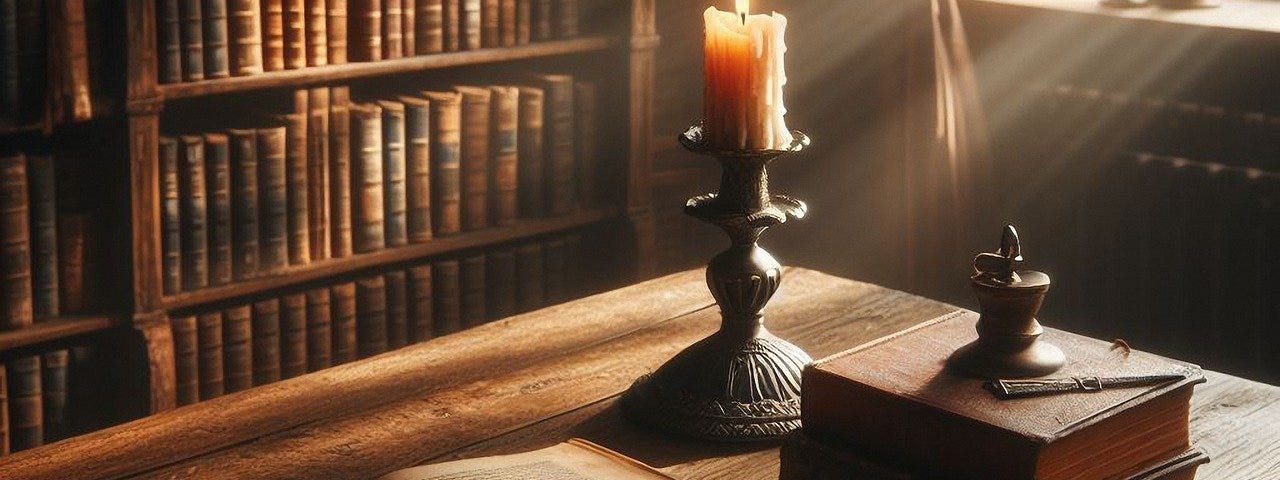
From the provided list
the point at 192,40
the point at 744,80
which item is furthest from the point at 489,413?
the point at 192,40

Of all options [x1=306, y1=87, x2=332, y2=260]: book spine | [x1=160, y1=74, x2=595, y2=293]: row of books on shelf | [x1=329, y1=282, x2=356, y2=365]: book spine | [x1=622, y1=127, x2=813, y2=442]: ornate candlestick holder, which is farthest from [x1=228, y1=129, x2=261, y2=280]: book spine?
[x1=622, y1=127, x2=813, y2=442]: ornate candlestick holder

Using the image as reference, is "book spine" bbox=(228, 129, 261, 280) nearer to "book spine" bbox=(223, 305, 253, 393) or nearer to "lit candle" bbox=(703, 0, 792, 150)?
"book spine" bbox=(223, 305, 253, 393)

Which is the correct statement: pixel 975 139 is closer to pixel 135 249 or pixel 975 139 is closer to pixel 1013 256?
pixel 135 249

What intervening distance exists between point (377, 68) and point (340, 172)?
21cm

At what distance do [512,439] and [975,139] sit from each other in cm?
183

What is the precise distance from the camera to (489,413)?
4.47ft

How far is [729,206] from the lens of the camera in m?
1.24

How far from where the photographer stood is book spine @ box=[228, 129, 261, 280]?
2568 mm

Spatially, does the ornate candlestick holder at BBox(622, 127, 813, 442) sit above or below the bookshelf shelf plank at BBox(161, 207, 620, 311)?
above

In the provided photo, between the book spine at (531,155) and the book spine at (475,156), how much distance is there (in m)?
0.08

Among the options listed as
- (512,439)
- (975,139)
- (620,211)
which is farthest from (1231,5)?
(512,439)

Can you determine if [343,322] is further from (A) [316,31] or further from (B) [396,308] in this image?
(A) [316,31]

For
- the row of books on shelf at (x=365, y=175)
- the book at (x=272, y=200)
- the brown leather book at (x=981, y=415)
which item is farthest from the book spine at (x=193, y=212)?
the brown leather book at (x=981, y=415)

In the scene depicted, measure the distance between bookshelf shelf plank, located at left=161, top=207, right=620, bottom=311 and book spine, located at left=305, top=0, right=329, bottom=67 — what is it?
1.28ft
